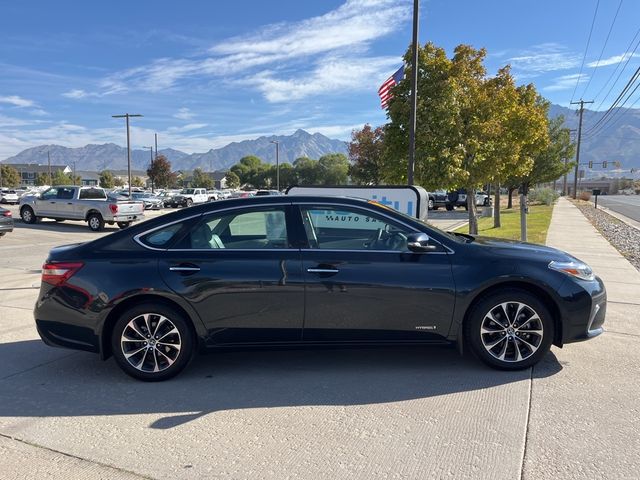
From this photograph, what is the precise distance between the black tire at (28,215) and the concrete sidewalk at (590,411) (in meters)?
22.1

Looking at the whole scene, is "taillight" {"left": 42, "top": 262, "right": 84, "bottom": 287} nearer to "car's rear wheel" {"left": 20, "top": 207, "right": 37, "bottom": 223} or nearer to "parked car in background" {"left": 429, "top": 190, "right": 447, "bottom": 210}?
"car's rear wheel" {"left": 20, "top": 207, "right": 37, "bottom": 223}

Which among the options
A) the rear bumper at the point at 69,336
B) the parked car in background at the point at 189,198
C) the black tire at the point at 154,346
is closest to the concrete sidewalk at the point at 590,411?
the black tire at the point at 154,346

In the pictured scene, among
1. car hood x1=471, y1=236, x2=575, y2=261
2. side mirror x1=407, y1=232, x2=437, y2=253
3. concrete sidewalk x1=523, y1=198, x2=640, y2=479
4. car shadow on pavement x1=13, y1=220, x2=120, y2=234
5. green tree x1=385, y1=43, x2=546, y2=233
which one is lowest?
car shadow on pavement x1=13, y1=220, x2=120, y2=234

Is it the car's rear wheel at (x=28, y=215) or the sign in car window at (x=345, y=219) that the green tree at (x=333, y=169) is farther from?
the sign in car window at (x=345, y=219)

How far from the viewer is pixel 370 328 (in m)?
4.20

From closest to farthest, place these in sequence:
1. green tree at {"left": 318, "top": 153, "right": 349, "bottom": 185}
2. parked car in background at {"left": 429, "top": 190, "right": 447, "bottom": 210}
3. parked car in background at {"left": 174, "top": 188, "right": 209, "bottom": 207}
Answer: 1. parked car in background at {"left": 429, "top": 190, "right": 447, "bottom": 210}
2. parked car in background at {"left": 174, "top": 188, "right": 209, "bottom": 207}
3. green tree at {"left": 318, "top": 153, "right": 349, "bottom": 185}

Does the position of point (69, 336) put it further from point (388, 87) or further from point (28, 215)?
point (28, 215)

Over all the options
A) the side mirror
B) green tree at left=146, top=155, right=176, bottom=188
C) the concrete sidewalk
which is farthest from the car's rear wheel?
green tree at left=146, top=155, right=176, bottom=188

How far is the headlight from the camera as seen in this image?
4.26 meters

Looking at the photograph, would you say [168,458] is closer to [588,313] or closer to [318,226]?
[318,226]

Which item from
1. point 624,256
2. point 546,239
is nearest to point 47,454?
point 624,256

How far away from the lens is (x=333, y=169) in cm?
9556

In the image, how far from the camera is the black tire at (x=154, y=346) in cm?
417

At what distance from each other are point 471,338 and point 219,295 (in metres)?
2.16
